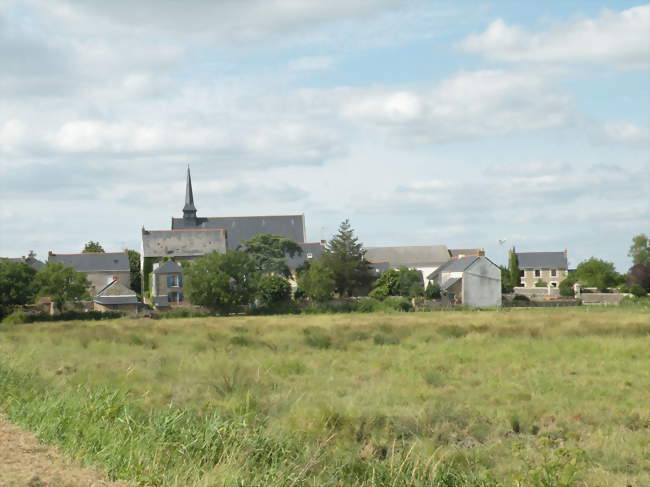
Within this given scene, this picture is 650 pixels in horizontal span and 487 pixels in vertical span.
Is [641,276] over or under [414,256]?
under

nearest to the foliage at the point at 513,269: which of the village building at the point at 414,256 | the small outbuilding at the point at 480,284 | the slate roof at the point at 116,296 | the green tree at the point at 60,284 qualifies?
the village building at the point at 414,256

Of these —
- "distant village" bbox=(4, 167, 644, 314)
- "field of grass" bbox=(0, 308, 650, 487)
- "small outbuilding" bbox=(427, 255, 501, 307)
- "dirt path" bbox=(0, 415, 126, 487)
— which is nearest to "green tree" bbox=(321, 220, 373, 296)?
"distant village" bbox=(4, 167, 644, 314)

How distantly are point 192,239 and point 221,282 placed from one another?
27.6 m

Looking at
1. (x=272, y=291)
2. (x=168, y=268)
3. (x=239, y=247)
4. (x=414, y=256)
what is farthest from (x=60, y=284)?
(x=414, y=256)

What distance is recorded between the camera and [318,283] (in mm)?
74375

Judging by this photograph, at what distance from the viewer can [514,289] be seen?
327 ft

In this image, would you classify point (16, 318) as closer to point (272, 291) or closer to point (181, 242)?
point (272, 291)

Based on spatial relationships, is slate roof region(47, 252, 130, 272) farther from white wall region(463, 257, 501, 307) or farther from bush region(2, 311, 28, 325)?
white wall region(463, 257, 501, 307)

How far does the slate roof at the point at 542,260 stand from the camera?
11519 cm

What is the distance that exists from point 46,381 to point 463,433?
276 inches

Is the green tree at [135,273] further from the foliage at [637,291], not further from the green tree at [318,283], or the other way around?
the foliage at [637,291]

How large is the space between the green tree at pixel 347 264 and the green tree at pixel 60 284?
91.9 ft

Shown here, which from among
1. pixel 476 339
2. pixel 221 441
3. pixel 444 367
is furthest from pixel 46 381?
pixel 476 339

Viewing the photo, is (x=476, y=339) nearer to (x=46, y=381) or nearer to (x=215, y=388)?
(x=215, y=388)
